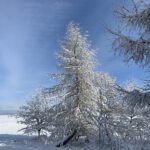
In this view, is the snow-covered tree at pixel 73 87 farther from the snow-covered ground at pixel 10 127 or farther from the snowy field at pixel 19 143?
the snow-covered ground at pixel 10 127

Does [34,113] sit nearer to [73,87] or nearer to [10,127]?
[73,87]

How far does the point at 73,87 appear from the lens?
98.6ft

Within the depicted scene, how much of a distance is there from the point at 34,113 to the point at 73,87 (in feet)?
31.2

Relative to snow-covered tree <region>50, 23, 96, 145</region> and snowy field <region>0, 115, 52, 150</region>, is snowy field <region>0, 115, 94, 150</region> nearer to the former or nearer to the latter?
snowy field <region>0, 115, 52, 150</region>

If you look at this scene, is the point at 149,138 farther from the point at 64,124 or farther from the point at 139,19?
the point at 64,124

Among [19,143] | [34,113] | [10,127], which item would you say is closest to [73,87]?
[19,143]

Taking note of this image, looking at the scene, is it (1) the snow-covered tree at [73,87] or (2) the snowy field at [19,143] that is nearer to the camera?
(2) the snowy field at [19,143]

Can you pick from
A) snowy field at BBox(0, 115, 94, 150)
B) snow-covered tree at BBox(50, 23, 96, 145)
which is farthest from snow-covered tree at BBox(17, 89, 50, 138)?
snow-covered tree at BBox(50, 23, 96, 145)

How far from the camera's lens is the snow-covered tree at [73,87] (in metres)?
29.8

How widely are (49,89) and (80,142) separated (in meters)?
5.16

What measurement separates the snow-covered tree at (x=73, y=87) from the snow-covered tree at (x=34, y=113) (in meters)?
6.29

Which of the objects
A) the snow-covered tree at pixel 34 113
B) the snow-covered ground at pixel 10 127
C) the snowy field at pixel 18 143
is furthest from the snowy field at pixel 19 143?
the snow-covered ground at pixel 10 127

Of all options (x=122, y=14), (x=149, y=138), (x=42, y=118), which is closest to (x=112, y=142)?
(x=149, y=138)

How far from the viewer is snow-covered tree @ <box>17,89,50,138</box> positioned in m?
36.7
